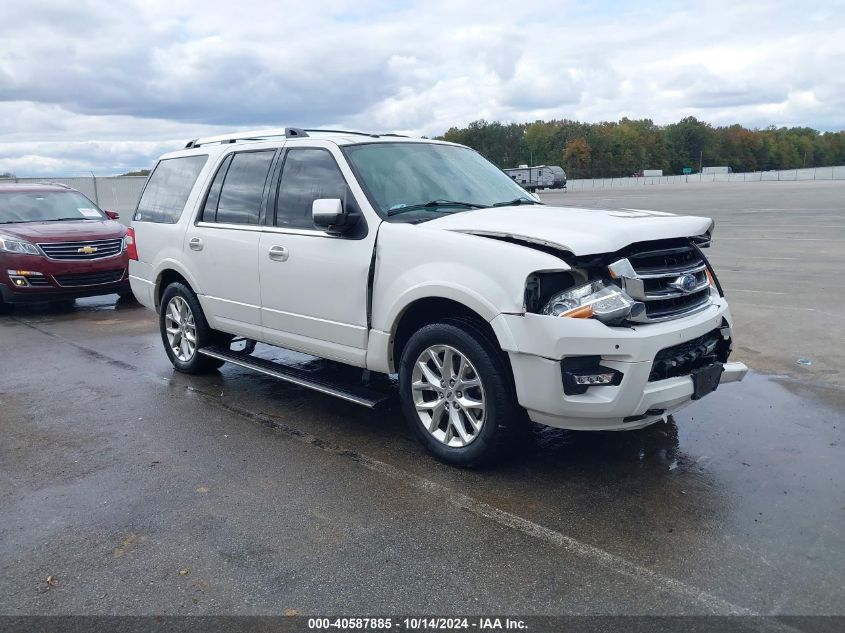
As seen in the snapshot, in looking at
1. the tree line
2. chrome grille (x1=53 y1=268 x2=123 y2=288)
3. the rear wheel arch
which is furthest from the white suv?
the tree line

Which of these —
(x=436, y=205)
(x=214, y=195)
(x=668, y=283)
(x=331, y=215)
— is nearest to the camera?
(x=668, y=283)

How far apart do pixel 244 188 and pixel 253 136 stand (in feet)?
1.71

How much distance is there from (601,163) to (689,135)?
24.4 meters

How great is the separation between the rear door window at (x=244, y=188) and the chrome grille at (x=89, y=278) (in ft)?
16.7

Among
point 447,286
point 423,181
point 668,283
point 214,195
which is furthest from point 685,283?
point 214,195

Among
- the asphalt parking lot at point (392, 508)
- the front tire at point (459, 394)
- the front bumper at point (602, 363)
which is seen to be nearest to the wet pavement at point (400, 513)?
the asphalt parking lot at point (392, 508)

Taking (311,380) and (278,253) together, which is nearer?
(311,380)

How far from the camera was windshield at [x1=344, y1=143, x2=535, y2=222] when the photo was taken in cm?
495

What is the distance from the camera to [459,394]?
436cm

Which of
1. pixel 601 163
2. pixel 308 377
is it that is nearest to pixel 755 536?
pixel 308 377

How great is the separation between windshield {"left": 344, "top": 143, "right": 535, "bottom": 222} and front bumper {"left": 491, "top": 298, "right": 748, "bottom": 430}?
1.28 metres

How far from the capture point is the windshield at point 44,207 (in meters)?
11.1

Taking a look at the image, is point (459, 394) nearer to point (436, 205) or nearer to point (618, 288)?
point (618, 288)

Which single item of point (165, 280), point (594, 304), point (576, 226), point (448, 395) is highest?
point (576, 226)
